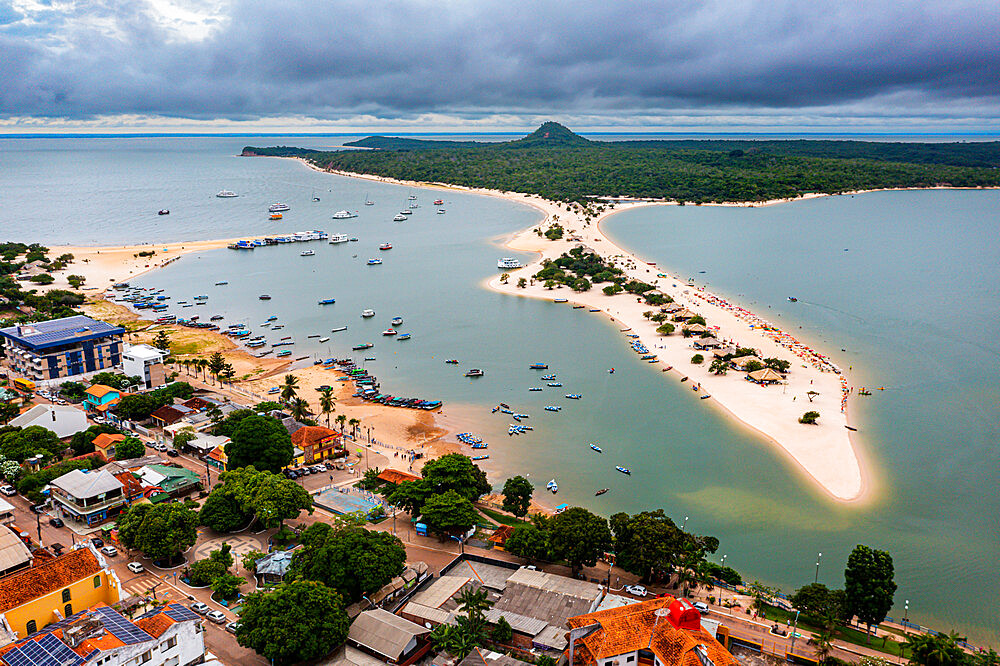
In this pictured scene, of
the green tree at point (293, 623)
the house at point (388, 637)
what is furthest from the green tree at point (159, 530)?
the house at point (388, 637)

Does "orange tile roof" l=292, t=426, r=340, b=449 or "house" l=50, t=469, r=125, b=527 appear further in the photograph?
"orange tile roof" l=292, t=426, r=340, b=449

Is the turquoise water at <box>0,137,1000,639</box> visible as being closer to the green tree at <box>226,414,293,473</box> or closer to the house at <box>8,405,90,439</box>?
the green tree at <box>226,414,293,473</box>

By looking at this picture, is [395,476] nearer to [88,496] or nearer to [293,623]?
[293,623]

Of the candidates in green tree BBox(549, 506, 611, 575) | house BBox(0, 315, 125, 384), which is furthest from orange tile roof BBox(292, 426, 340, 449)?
house BBox(0, 315, 125, 384)

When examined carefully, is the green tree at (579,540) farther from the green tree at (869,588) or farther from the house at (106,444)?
the house at (106,444)

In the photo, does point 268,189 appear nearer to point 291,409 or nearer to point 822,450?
point 291,409

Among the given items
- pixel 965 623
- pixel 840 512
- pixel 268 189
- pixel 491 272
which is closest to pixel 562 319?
pixel 491 272

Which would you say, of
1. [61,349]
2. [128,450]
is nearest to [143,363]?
[61,349]
